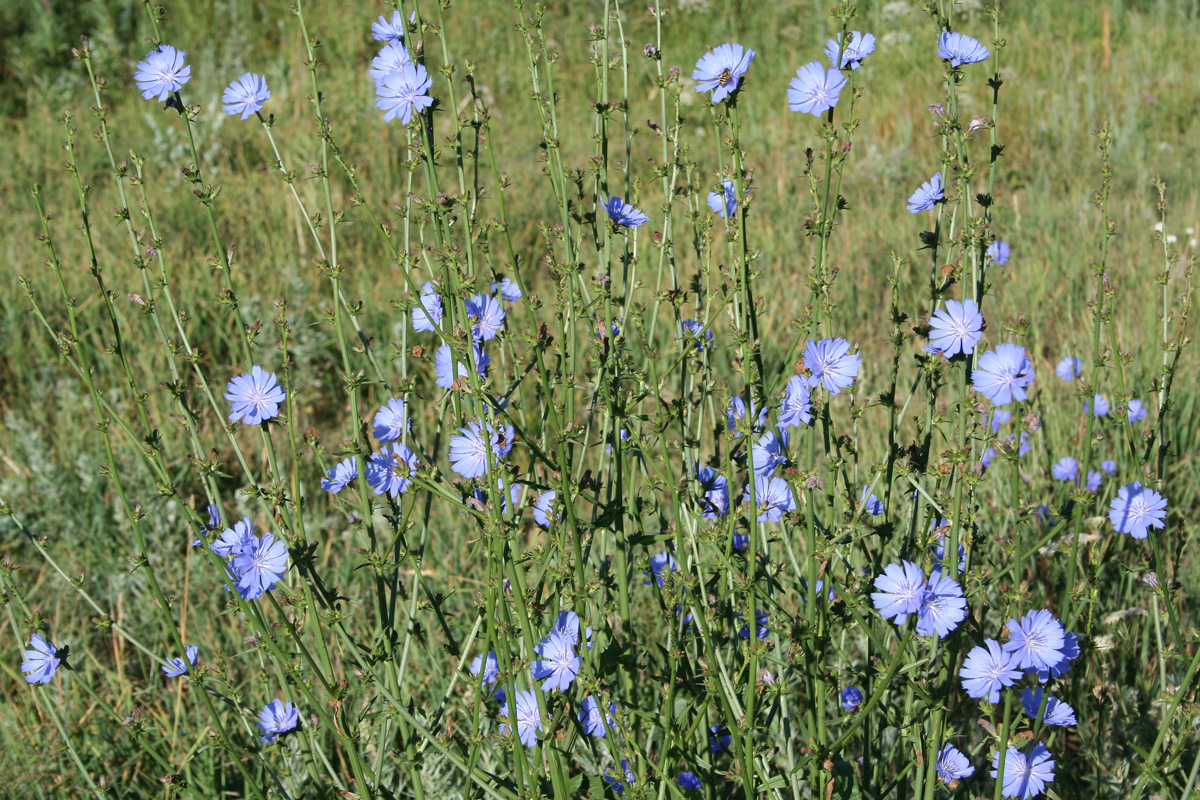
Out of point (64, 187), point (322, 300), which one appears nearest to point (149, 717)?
point (322, 300)

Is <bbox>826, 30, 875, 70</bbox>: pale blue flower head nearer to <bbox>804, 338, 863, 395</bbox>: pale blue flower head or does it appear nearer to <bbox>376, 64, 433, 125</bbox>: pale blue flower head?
<bbox>804, 338, 863, 395</bbox>: pale blue flower head

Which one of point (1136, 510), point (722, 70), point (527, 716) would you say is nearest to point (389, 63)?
Answer: point (722, 70)

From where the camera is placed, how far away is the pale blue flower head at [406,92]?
1215 millimetres

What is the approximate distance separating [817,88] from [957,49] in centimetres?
23

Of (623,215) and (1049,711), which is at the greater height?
(623,215)

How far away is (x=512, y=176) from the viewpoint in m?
4.62

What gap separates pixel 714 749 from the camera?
1.60 metres

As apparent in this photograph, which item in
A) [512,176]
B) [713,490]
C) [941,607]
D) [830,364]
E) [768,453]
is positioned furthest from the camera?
[512,176]

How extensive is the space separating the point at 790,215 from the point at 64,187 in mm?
3746

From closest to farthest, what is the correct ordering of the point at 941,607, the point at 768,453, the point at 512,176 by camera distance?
the point at 941,607 < the point at 768,453 < the point at 512,176

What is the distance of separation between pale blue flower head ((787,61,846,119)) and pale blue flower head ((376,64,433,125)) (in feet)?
1.58

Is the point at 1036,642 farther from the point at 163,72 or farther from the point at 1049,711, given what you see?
the point at 163,72

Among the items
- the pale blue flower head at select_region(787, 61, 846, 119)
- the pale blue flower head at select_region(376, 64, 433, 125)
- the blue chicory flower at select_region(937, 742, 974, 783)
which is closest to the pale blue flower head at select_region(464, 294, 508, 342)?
the pale blue flower head at select_region(376, 64, 433, 125)

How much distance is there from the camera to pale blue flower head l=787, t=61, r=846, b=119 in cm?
122
